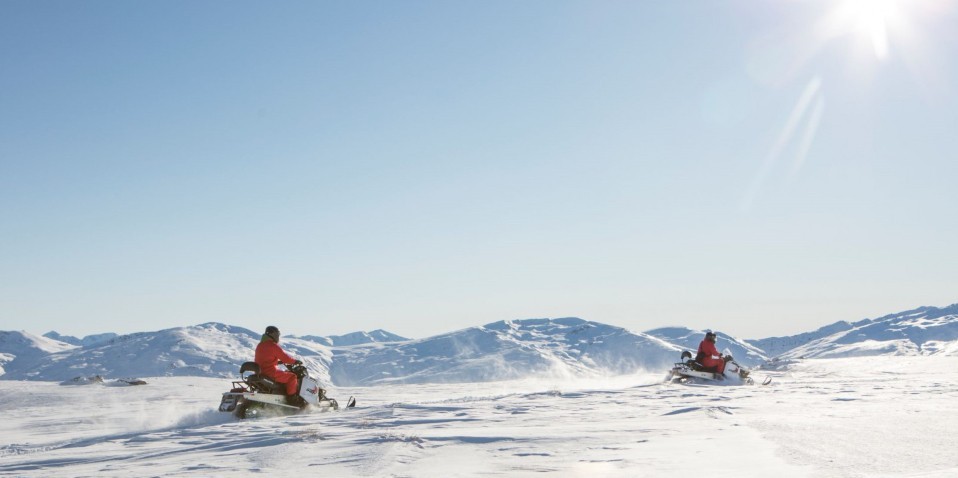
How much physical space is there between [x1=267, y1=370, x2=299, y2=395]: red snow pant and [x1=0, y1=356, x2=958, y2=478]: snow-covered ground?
148 centimetres

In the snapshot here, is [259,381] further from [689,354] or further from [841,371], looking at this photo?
[841,371]

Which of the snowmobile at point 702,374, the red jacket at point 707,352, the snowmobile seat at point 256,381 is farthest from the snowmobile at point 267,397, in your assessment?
the red jacket at point 707,352

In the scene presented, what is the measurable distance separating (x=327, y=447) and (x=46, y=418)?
10263 mm

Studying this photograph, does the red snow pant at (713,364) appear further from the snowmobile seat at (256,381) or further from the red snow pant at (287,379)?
the snowmobile seat at (256,381)

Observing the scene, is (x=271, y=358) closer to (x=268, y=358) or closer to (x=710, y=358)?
(x=268, y=358)

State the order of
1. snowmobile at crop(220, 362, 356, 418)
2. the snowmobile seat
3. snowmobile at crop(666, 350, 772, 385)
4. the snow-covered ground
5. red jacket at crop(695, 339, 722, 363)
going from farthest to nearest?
red jacket at crop(695, 339, 722, 363), snowmobile at crop(666, 350, 772, 385), the snowmobile seat, snowmobile at crop(220, 362, 356, 418), the snow-covered ground

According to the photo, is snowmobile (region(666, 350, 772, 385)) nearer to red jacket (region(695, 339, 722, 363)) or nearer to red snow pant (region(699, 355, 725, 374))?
red snow pant (region(699, 355, 725, 374))

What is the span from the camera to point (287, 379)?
14273 millimetres

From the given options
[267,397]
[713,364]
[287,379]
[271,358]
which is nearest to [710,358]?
[713,364]

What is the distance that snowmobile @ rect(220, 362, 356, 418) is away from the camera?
12961 mm

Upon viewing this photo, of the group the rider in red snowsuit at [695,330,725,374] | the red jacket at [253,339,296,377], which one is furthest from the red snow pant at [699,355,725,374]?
the red jacket at [253,339,296,377]

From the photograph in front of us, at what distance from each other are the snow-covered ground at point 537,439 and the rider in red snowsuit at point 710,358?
335 inches

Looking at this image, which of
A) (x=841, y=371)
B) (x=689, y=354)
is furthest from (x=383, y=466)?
(x=841, y=371)

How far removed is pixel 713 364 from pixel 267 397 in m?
15.9
